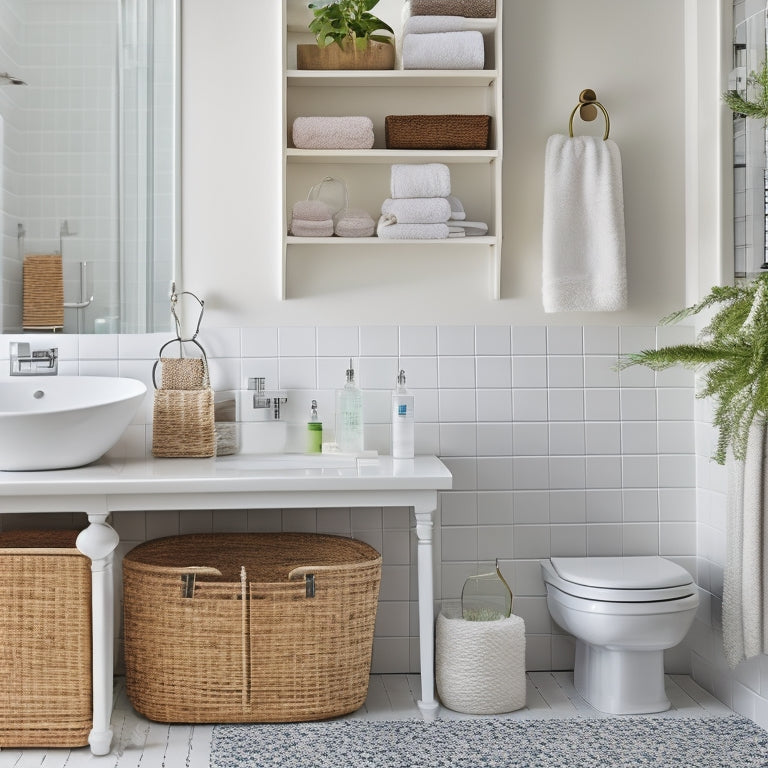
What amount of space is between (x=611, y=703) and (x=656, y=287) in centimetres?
130

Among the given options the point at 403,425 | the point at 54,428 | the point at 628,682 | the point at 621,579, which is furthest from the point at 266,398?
the point at 628,682

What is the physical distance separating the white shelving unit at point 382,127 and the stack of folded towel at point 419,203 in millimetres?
58

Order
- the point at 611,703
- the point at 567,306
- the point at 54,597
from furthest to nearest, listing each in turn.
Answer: the point at 567,306 → the point at 611,703 → the point at 54,597

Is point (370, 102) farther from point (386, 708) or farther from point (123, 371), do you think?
point (386, 708)

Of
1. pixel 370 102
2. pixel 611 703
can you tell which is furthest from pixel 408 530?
pixel 370 102

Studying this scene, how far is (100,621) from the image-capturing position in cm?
240

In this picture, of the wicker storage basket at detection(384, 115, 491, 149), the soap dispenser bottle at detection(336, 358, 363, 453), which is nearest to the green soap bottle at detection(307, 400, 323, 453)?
the soap dispenser bottle at detection(336, 358, 363, 453)

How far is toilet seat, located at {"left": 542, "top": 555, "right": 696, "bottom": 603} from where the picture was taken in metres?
2.57

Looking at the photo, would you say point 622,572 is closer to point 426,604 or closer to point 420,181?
point 426,604

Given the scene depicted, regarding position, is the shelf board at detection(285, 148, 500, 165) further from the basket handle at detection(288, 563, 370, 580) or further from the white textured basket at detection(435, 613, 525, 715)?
the white textured basket at detection(435, 613, 525, 715)

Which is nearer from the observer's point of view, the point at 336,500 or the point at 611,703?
the point at 336,500

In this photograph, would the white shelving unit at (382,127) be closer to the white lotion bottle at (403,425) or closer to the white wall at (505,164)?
the white wall at (505,164)

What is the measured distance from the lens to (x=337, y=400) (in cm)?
298

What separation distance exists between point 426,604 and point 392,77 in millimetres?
1576
